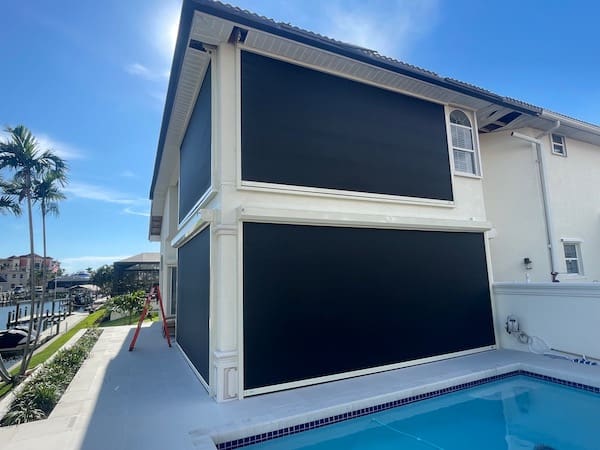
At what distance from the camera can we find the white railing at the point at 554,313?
725 cm

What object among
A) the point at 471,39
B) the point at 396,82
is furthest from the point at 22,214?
the point at 471,39

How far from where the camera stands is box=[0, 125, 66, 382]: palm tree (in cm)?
849

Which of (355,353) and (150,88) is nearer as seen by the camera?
(355,353)

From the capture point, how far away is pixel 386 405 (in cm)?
558

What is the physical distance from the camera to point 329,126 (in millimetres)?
7070

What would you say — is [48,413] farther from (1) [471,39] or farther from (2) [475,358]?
(1) [471,39]

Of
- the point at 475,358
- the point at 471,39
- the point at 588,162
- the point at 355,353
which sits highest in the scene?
the point at 471,39

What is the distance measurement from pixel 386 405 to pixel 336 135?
5.21 metres

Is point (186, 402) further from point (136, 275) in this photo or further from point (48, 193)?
point (136, 275)

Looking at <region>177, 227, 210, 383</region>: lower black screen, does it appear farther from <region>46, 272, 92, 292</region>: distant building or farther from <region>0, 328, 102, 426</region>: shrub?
<region>46, 272, 92, 292</region>: distant building

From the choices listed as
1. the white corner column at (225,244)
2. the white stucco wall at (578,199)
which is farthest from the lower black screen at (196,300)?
the white stucco wall at (578,199)

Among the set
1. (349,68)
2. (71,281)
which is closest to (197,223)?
(349,68)

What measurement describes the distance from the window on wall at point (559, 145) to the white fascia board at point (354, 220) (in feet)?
21.1

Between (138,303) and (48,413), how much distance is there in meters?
13.9
